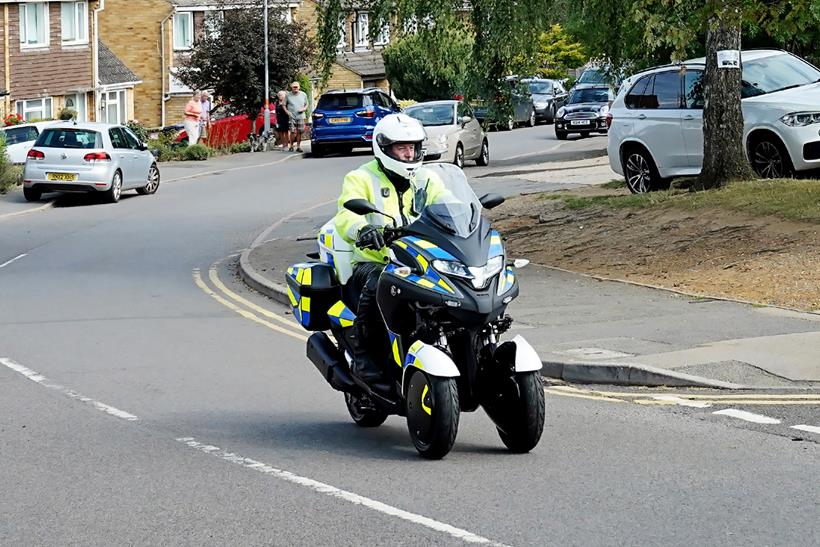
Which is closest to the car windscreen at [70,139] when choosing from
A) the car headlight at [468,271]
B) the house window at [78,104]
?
the house window at [78,104]

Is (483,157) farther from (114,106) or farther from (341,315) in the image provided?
(341,315)

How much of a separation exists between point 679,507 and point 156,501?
8.86 feet

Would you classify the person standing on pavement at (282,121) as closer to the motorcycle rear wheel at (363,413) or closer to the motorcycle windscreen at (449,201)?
the motorcycle rear wheel at (363,413)

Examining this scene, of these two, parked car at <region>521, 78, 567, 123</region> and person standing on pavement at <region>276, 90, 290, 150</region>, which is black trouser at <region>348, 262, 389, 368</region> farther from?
parked car at <region>521, 78, 567, 123</region>

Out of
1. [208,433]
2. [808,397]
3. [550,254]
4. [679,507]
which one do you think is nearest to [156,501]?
[208,433]

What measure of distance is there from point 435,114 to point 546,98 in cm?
2249

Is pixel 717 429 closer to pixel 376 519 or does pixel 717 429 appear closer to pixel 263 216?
pixel 376 519

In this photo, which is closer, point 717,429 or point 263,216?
point 717,429

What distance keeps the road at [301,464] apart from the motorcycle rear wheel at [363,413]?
0.33 ft

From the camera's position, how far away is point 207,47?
165 ft

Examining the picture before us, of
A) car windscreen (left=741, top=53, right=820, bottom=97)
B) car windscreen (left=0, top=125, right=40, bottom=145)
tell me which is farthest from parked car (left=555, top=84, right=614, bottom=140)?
car windscreen (left=741, top=53, right=820, bottom=97)

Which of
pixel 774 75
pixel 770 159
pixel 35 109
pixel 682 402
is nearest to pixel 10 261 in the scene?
pixel 770 159

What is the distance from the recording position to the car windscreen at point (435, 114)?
36381 millimetres

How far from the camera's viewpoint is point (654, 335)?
42.4 ft
